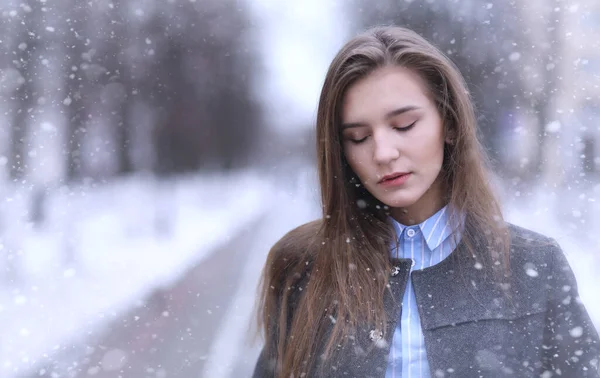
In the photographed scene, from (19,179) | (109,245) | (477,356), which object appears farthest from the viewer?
(19,179)

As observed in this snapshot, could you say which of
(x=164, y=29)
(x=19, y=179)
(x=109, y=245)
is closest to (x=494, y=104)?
(x=109, y=245)

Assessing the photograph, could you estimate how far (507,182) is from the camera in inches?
534

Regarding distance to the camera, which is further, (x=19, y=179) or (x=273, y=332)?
(x=19, y=179)

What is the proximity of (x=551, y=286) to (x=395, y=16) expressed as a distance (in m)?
12.8

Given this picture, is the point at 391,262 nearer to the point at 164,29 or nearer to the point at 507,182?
the point at 507,182

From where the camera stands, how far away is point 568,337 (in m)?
1.59

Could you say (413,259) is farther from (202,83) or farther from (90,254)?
(202,83)

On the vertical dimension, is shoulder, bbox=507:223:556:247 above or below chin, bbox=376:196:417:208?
below

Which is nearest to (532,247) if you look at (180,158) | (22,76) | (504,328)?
(504,328)

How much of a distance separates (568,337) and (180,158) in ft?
89.4

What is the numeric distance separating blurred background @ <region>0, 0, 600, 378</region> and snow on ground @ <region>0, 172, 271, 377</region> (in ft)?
0.12

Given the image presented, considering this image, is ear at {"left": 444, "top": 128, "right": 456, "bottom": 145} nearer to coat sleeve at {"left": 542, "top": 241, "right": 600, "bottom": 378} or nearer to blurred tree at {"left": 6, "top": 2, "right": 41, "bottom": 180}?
coat sleeve at {"left": 542, "top": 241, "right": 600, "bottom": 378}

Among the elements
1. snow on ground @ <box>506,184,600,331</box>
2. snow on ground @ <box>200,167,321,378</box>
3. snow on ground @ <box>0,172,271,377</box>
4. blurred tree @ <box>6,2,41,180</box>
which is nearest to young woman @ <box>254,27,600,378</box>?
snow on ground @ <box>200,167,321,378</box>

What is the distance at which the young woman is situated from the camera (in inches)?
62.4
